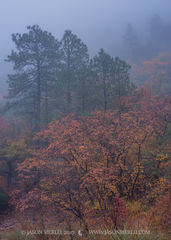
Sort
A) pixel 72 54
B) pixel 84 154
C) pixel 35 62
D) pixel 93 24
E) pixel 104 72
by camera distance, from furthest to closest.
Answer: pixel 93 24 → pixel 72 54 → pixel 35 62 → pixel 104 72 → pixel 84 154

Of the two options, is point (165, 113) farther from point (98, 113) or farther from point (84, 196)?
point (84, 196)

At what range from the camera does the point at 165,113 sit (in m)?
12.3

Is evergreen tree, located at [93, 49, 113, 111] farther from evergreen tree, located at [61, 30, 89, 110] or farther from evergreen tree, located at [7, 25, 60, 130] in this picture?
evergreen tree, located at [7, 25, 60, 130]

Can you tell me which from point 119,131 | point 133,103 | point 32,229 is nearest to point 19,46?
point 133,103

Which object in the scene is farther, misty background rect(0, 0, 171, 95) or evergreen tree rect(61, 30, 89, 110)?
misty background rect(0, 0, 171, 95)

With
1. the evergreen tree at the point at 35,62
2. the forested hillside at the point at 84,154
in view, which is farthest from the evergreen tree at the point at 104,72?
the evergreen tree at the point at 35,62

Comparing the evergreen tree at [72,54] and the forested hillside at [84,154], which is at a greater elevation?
the evergreen tree at [72,54]

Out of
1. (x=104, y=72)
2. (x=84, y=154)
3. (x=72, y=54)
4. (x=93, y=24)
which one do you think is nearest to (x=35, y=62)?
(x=72, y=54)

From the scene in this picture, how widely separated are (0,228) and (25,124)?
1156cm

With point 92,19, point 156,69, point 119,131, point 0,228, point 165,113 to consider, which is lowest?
point 0,228

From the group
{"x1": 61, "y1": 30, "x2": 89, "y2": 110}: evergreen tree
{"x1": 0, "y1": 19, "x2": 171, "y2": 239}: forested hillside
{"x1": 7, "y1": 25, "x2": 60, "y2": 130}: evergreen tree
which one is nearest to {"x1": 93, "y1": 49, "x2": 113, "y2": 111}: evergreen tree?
{"x1": 0, "y1": 19, "x2": 171, "y2": 239}: forested hillside

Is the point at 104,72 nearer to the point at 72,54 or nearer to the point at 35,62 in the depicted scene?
the point at 72,54

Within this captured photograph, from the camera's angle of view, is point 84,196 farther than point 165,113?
No

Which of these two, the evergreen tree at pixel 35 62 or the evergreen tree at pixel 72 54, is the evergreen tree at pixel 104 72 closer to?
the evergreen tree at pixel 72 54
